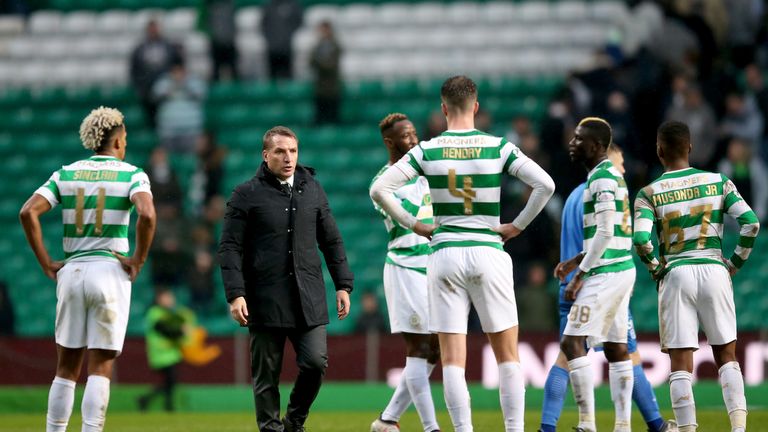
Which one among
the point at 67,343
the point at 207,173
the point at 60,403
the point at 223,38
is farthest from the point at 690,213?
the point at 223,38

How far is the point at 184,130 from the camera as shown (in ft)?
70.1

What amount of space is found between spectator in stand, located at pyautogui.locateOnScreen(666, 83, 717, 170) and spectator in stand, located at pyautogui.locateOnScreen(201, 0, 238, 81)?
788cm

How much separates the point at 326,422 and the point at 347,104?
10.2 meters

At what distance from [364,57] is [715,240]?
579 inches

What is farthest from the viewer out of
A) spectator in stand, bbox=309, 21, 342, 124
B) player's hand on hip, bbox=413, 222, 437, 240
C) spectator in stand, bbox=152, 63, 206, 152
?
spectator in stand, bbox=152, 63, 206, 152

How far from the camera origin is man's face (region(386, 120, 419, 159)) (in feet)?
32.5

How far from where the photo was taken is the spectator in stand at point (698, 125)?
61.0ft

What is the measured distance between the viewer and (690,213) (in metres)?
8.75

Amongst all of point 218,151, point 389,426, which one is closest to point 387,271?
point 389,426

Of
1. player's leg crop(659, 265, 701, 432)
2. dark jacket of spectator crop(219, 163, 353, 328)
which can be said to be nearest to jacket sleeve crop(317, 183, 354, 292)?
dark jacket of spectator crop(219, 163, 353, 328)

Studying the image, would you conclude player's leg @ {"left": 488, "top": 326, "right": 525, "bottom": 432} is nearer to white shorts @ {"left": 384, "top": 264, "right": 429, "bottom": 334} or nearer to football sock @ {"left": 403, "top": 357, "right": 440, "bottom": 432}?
football sock @ {"left": 403, "top": 357, "right": 440, "bottom": 432}

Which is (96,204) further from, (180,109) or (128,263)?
(180,109)

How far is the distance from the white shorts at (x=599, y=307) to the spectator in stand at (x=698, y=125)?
32.8 ft

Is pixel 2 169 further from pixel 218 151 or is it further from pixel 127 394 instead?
pixel 127 394
